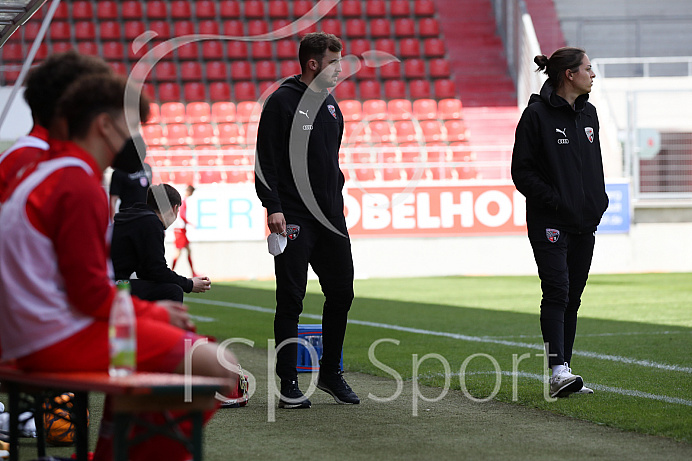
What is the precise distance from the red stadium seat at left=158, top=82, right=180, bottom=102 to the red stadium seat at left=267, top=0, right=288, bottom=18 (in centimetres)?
356

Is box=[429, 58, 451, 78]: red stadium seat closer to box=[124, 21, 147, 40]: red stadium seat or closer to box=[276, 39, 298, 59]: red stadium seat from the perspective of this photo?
box=[276, 39, 298, 59]: red stadium seat

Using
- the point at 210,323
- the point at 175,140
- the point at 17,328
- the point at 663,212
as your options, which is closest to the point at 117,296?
the point at 17,328

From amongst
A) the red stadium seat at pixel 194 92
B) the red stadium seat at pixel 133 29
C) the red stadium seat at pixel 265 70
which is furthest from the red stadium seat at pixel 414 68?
the red stadium seat at pixel 133 29

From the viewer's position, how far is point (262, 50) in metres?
27.5

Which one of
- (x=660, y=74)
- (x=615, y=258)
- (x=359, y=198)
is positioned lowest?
(x=615, y=258)

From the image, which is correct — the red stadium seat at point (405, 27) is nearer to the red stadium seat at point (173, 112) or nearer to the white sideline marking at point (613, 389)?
the red stadium seat at point (173, 112)

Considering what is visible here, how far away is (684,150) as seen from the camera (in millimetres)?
19500

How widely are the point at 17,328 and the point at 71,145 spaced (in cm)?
59

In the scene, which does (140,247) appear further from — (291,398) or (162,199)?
(291,398)

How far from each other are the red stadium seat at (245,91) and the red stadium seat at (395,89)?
132 inches

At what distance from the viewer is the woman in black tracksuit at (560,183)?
6195 millimetres

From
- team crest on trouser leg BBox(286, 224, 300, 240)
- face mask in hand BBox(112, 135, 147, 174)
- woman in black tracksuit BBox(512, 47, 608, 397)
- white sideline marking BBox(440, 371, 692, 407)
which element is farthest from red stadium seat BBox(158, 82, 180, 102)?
face mask in hand BBox(112, 135, 147, 174)

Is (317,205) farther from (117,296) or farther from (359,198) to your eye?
(359,198)

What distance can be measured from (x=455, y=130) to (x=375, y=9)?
18.9ft
